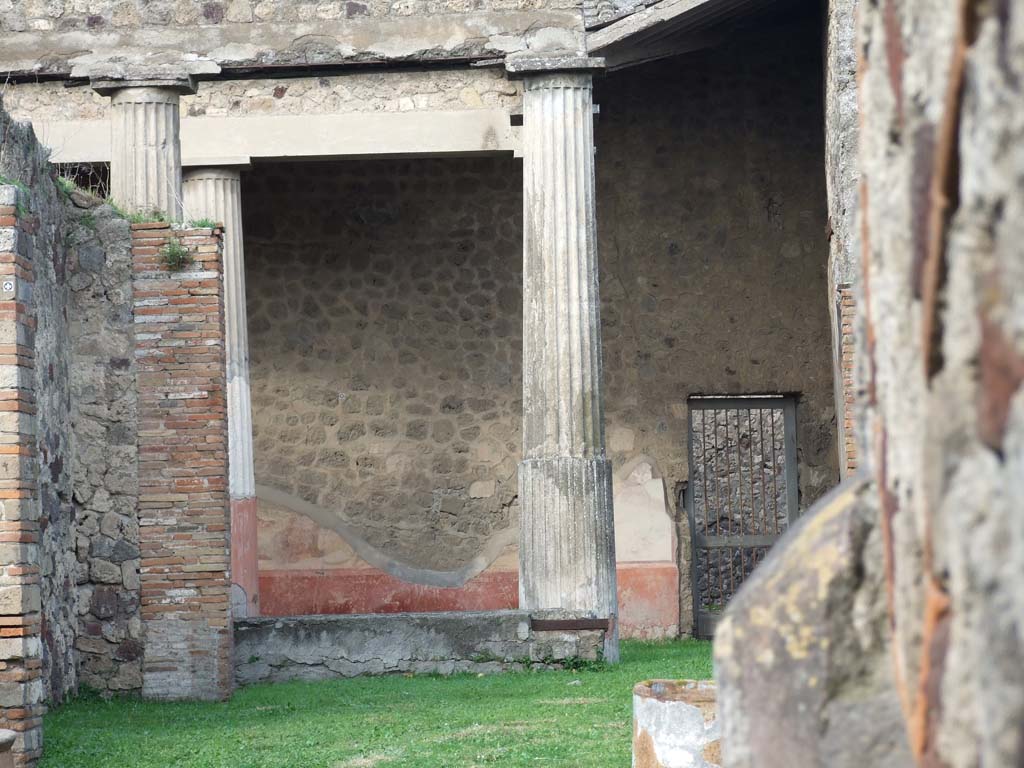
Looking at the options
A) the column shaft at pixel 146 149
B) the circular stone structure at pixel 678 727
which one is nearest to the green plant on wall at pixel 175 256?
the column shaft at pixel 146 149

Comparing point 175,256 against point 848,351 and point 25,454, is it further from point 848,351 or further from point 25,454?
point 848,351

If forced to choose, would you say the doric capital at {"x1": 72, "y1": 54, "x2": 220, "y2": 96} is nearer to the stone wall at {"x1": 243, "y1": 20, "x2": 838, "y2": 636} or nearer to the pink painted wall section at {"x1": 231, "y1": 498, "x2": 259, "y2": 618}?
the pink painted wall section at {"x1": 231, "y1": 498, "x2": 259, "y2": 618}

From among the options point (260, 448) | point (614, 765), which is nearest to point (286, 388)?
point (260, 448)

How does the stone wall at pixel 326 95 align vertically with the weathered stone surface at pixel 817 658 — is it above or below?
above

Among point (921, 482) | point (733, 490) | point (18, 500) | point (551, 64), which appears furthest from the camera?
point (733, 490)

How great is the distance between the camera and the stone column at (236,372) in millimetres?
10711

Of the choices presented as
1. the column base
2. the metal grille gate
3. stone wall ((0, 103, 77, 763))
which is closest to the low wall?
the column base

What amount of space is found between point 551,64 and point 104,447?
157 inches

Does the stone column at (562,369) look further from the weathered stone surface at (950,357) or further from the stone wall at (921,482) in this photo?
the weathered stone surface at (950,357)

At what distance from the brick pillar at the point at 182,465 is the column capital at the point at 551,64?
9.61 feet

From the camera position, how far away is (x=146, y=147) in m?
9.94

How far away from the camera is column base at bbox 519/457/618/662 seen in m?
9.70

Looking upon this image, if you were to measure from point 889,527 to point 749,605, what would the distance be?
235 mm

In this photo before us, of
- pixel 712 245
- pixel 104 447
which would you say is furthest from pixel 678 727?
pixel 712 245
